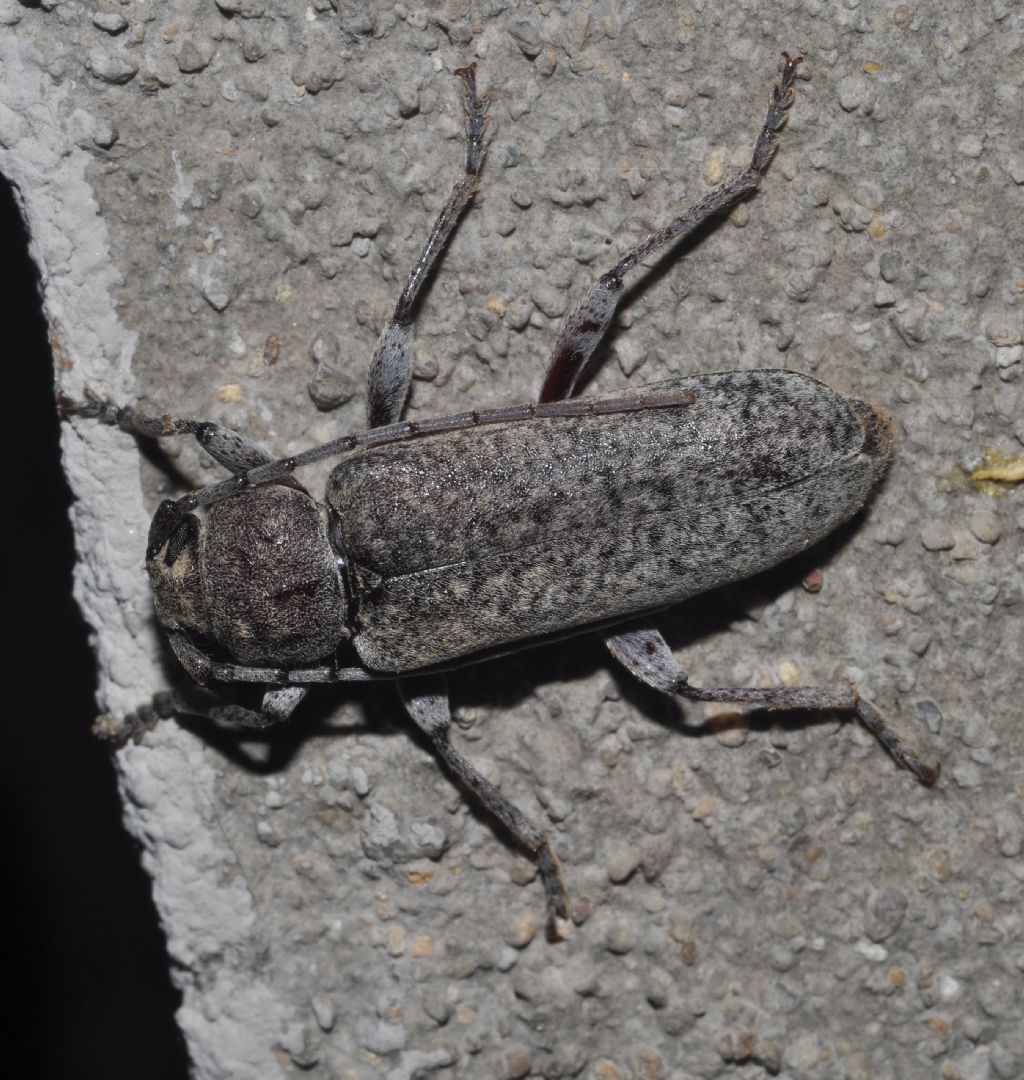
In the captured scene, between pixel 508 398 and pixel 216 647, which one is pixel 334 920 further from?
pixel 508 398

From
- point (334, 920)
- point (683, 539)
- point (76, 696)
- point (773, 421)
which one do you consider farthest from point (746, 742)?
point (76, 696)

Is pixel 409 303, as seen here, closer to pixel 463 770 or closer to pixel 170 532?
pixel 170 532

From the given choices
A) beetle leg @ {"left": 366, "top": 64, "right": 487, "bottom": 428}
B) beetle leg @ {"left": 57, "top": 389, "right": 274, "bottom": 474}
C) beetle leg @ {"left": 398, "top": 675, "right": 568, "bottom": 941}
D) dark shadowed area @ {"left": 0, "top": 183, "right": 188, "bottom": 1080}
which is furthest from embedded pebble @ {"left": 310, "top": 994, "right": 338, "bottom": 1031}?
beetle leg @ {"left": 366, "top": 64, "right": 487, "bottom": 428}

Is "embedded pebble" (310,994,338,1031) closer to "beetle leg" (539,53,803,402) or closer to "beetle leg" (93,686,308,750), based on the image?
"beetle leg" (93,686,308,750)

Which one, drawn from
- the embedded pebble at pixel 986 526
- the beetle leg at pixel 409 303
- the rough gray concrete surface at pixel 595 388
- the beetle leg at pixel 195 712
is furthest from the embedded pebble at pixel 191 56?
the embedded pebble at pixel 986 526

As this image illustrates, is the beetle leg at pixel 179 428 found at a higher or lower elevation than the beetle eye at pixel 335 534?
higher

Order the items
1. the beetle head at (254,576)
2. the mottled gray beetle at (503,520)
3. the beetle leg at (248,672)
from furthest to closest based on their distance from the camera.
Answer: the beetle leg at (248,672) → the beetle head at (254,576) → the mottled gray beetle at (503,520)

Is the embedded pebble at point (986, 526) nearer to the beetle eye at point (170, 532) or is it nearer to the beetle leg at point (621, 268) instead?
the beetle leg at point (621, 268)
